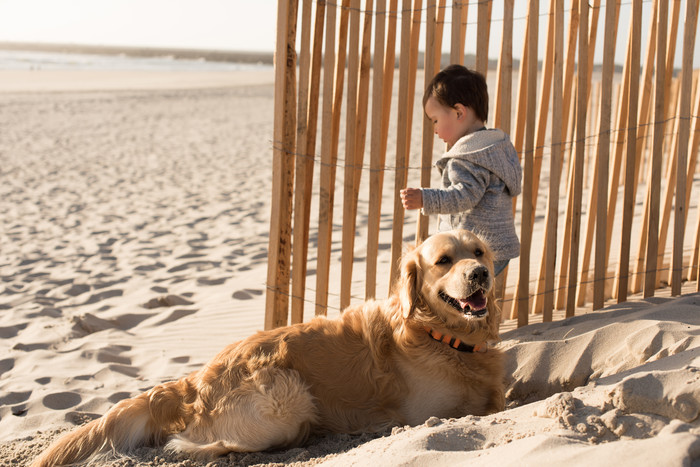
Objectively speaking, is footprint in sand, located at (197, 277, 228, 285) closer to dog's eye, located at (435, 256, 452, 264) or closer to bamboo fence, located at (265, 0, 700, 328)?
bamboo fence, located at (265, 0, 700, 328)

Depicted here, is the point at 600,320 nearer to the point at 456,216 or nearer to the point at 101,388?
the point at 456,216

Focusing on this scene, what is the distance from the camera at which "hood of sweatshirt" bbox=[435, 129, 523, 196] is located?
3.26 m

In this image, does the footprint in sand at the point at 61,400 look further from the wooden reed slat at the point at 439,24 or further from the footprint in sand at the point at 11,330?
the wooden reed slat at the point at 439,24

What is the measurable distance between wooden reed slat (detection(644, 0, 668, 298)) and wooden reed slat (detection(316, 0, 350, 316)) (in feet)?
5.92

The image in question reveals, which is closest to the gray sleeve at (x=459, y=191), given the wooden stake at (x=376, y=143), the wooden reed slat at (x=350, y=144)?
the wooden stake at (x=376, y=143)

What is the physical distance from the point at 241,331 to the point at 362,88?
211cm

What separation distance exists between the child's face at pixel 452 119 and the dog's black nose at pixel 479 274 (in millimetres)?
994

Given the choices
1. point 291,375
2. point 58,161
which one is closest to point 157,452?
point 291,375

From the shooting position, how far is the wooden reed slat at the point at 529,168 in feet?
11.8

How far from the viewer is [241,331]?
4793 mm

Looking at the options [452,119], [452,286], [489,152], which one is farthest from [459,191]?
[452,286]

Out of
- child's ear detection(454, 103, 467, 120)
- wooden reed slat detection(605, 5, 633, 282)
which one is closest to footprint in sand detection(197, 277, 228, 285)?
child's ear detection(454, 103, 467, 120)

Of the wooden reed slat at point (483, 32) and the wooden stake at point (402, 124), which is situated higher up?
the wooden reed slat at point (483, 32)

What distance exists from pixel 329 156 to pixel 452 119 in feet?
2.40
